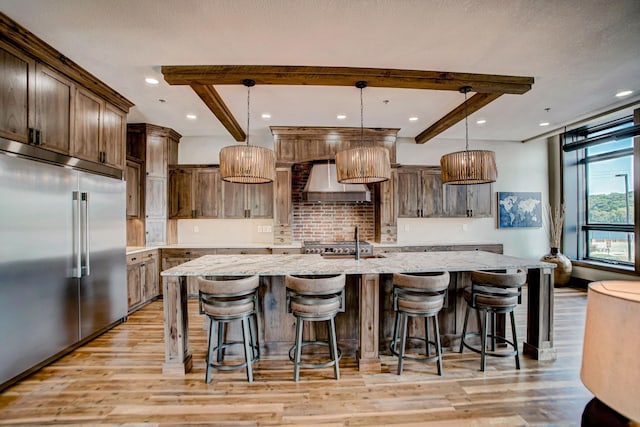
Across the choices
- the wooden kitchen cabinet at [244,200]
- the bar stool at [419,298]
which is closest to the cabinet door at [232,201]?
the wooden kitchen cabinet at [244,200]

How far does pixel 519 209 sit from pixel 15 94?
294 inches

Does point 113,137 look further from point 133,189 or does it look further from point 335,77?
point 335,77

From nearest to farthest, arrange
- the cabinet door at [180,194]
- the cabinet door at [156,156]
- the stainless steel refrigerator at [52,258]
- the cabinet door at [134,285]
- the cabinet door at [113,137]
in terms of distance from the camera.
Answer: the stainless steel refrigerator at [52,258] → the cabinet door at [113,137] → the cabinet door at [134,285] → the cabinet door at [156,156] → the cabinet door at [180,194]

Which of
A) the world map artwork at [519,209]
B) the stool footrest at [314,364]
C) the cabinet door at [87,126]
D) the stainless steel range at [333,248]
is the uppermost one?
the cabinet door at [87,126]

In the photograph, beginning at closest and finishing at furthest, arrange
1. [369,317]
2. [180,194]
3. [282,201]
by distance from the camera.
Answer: [369,317] → [282,201] → [180,194]

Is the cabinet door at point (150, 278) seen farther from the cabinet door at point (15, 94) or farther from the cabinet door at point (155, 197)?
the cabinet door at point (15, 94)

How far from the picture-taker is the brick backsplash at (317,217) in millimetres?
5410

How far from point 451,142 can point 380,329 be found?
4.37 meters

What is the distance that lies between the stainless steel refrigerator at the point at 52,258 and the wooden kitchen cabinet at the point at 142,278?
22.3 inches

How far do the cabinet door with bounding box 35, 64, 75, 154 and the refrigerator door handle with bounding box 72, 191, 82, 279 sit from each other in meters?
0.48

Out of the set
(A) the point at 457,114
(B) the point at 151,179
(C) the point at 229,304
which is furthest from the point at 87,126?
(A) the point at 457,114

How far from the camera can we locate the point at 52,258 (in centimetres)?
258

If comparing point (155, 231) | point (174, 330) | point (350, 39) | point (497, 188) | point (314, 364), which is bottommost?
point (314, 364)

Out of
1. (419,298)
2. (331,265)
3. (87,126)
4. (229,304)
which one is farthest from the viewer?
(87,126)
